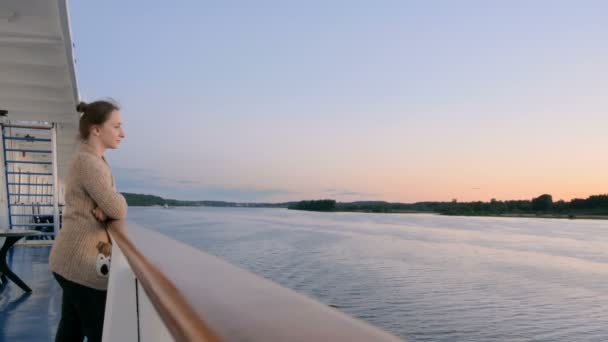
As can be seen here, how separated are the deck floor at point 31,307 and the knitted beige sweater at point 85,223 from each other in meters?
1.58

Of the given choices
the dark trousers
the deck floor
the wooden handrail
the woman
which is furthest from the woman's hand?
the deck floor

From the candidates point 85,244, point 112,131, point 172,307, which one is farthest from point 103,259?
point 172,307

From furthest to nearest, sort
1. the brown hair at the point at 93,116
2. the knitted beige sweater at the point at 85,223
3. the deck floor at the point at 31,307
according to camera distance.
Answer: the deck floor at the point at 31,307 → the brown hair at the point at 93,116 → the knitted beige sweater at the point at 85,223

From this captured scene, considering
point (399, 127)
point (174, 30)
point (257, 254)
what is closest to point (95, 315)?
point (257, 254)

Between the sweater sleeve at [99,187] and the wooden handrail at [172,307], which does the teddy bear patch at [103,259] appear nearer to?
the sweater sleeve at [99,187]

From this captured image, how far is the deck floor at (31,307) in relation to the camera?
265 centimetres

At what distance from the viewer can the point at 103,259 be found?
52.9 inches

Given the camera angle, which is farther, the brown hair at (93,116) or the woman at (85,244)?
the brown hair at (93,116)

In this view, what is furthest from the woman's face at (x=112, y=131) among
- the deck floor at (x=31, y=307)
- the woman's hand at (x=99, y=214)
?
the deck floor at (x=31, y=307)

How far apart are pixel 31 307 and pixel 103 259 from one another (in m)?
2.49

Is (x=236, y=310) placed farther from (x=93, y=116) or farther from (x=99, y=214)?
(x=93, y=116)

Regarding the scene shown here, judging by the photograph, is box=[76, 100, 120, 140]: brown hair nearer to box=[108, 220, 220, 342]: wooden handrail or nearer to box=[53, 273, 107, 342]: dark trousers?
box=[53, 273, 107, 342]: dark trousers

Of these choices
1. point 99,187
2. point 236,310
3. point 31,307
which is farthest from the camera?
point 31,307

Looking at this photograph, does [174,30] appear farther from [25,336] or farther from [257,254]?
[25,336]
